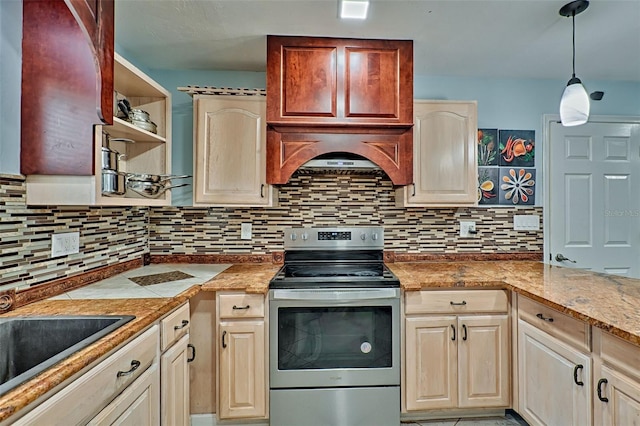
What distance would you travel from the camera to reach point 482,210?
2422 millimetres

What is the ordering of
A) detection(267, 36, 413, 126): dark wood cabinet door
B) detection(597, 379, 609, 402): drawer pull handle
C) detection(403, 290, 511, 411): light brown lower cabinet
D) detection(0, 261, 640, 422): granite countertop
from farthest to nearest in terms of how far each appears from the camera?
detection(267, 36, 413, 126): dark wood cabinet door < detection(403, 290, 511, 411): light brown lower cabinet < detection(597, 379, 609, 402): drawer pull handle < detection(0, 261, 640, 422): granite countertop

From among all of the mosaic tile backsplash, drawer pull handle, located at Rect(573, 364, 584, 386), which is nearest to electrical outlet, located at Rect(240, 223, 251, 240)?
the mosaic tile backsplash

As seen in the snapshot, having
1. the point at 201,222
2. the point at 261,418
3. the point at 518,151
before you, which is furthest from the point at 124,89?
the point at 518,151

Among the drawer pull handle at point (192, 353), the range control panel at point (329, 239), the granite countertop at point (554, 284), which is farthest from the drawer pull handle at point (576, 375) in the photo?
the drawer pull handle at point (192, 353)

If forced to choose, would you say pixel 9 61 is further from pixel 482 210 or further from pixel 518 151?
pixel 518 151

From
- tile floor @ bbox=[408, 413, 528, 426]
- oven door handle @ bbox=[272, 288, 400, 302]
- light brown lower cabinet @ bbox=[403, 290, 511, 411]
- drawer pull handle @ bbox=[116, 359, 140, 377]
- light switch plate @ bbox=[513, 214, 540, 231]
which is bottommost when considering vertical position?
tile floor @ bbox=[408, 413, 528, 426]

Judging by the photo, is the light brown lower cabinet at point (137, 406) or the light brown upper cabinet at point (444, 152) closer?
the light brown lower cabinet at point (137, 406)

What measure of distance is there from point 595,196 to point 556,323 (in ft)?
5.20

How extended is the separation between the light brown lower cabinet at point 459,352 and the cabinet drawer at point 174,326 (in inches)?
46.2

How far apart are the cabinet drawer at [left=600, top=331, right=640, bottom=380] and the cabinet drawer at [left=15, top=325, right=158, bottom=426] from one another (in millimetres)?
1690

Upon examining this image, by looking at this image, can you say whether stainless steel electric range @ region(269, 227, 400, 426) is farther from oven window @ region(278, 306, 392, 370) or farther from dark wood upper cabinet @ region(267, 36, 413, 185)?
dark wood upper cabinet @ region(267, 36, 413, 185)

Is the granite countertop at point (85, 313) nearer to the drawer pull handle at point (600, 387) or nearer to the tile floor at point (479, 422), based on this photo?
the tile floor at point (479, 422)

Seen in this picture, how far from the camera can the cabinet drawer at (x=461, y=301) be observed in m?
1.82

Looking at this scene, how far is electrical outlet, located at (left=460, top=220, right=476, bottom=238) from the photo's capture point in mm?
2408
